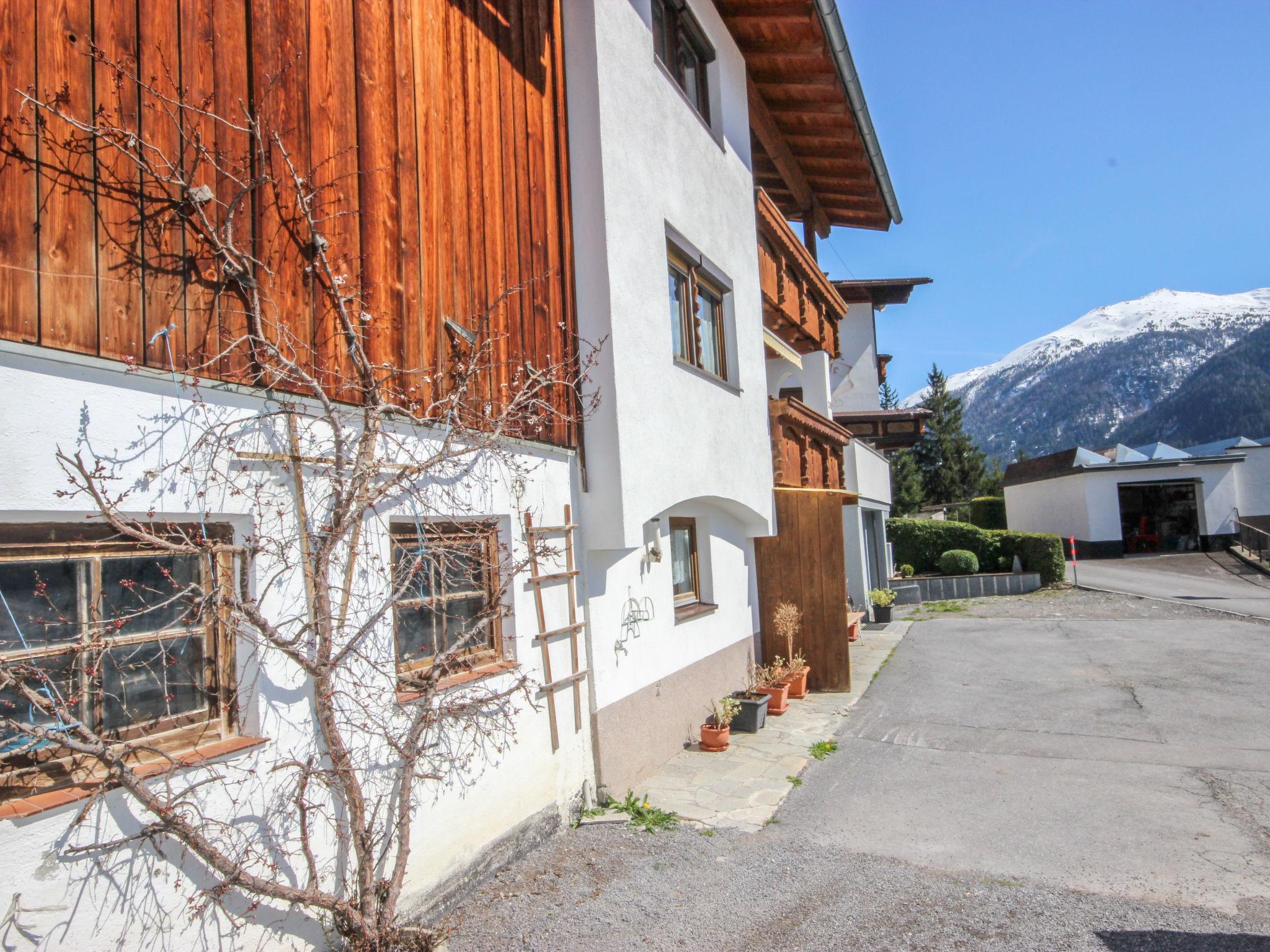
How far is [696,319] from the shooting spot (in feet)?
28.7

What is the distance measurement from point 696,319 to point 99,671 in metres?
6.69

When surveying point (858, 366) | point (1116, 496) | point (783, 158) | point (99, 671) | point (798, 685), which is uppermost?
point (783, 158)

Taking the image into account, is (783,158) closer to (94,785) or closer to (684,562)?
(684,562)

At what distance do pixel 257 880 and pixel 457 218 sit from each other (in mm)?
3968

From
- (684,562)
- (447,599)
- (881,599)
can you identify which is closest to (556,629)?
(447,599)

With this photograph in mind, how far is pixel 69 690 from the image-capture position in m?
2.99

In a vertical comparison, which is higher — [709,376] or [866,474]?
[709,376]

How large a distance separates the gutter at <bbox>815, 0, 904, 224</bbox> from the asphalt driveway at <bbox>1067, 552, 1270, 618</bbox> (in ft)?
42.0

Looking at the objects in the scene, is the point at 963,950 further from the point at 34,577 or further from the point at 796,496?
the point at 796,496

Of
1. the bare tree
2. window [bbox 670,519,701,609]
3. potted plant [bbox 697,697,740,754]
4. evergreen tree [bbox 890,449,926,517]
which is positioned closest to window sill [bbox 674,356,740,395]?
window [bbox 670,519,701,609]

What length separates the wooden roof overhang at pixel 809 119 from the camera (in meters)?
10.2

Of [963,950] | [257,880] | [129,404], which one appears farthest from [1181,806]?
[129,404]

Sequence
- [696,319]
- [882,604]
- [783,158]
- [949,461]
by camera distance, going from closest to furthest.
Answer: [696,319]
[783,158]
[882,604]
[949,461]

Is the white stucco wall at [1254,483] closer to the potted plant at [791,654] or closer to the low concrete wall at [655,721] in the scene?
the potted plant at [791,654]
